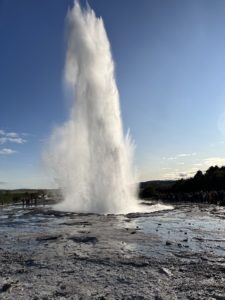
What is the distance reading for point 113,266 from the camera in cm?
1260

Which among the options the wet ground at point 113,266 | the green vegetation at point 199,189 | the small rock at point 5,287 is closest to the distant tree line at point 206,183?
the green vegetation at point 199,189

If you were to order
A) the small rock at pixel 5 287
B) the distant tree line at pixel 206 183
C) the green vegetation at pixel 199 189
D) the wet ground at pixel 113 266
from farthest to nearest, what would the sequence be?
the distant tree line at pixel 206 183 → the green vegetation at pixel 199 189 → the small rock at pixel 5 287 → the wet ground at pixel 113 266

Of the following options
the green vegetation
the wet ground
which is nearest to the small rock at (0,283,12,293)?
the wet ground

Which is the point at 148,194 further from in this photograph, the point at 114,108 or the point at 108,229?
the point at 108,229

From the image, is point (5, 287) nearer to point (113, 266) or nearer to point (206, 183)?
point (113, 266)

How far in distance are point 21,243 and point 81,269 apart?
23.1 feet

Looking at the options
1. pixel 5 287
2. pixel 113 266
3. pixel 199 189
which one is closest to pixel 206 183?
pixel 199 189

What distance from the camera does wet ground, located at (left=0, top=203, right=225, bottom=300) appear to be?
380 inches

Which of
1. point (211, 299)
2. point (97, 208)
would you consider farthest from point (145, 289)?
point (97, 208)

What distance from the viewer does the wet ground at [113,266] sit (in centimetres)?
964

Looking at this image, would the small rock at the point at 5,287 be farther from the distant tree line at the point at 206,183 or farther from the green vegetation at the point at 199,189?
the distant tree line at the point at 206,183

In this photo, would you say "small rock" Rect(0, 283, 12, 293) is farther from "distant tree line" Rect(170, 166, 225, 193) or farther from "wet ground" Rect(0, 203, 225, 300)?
"distant tree line" Rect(170, 166, 225, 193)

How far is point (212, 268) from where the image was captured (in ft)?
39.3

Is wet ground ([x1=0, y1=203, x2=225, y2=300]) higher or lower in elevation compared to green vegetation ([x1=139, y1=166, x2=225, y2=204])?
lower
